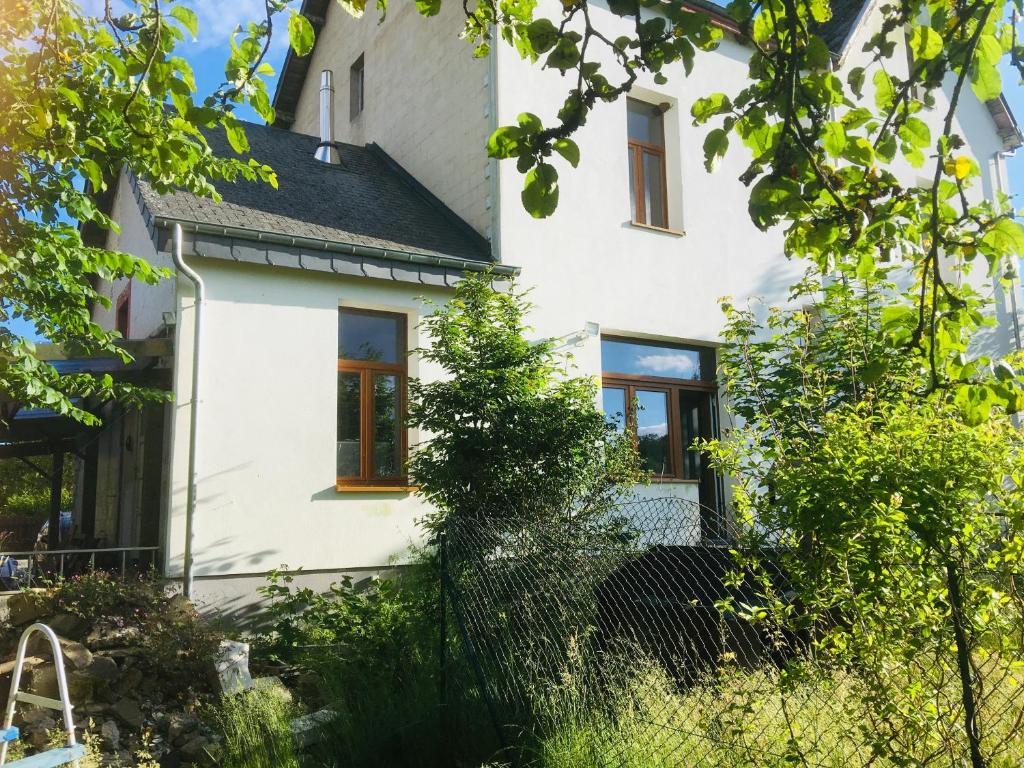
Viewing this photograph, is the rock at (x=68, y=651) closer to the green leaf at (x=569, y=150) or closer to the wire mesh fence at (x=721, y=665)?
the wire mesh fence at (x=721, y=665)

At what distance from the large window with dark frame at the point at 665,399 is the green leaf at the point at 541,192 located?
8.46 metres

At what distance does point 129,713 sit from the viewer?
620 cm

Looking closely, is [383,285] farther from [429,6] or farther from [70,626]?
[429,6]

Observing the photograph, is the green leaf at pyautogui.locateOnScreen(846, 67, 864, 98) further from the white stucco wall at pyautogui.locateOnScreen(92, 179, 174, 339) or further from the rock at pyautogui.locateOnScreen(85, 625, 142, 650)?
the white stucco wall at pyautogui.locateOnScreen(92, 179, 174, 339)

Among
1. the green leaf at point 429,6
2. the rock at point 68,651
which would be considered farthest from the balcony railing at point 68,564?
the green leaf at point 429,6

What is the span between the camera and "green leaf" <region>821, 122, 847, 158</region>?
8.90 feet

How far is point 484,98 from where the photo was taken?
11078 mm

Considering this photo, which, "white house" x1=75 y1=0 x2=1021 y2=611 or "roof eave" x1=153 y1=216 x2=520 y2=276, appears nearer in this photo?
"roof eave" x1=153 y1=216 x2=520 y2=276

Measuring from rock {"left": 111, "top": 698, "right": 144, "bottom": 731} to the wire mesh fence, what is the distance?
7.51ft

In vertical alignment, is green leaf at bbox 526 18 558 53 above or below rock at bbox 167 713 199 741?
above

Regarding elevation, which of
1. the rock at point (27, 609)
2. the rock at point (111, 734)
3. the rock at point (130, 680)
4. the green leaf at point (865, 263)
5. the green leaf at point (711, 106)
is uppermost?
the green leaf at point (711, 106)

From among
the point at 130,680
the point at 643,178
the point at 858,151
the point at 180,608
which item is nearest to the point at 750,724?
the point at 858,151

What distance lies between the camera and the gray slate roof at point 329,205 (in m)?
9.28

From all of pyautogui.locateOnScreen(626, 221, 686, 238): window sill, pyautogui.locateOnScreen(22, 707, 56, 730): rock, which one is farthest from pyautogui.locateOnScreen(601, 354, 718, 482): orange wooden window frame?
pyautogui.locateOnScreen(22, 707, 56, 730): rock
